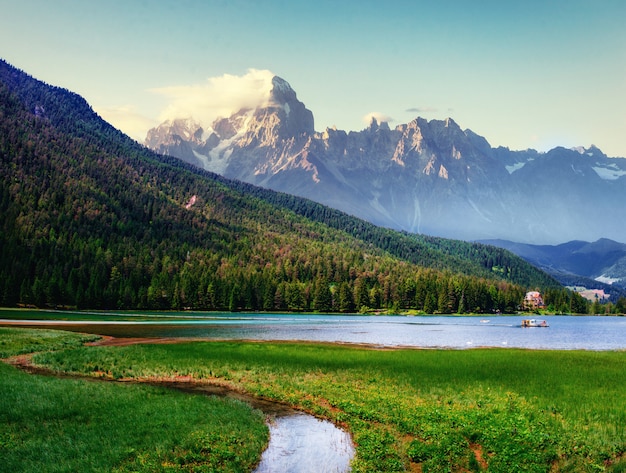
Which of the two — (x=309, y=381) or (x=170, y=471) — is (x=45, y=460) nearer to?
(x=170, y=471)

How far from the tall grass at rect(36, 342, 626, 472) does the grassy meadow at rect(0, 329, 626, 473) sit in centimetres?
9

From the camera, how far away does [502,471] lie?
24.2 meters

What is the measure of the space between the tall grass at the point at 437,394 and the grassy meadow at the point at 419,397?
0.31 feet

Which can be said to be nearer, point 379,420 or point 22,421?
point 22,421

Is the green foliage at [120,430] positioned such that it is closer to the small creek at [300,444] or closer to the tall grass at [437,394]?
the small creek at [300,444]

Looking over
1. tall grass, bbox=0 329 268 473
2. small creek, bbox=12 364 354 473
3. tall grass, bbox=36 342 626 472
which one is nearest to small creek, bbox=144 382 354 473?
small creek, bbox=12 364 354 473

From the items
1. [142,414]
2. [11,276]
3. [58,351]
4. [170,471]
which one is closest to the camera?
[170,471]

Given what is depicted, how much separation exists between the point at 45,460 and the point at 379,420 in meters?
18.0

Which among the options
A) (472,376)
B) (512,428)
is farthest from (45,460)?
(472,376)

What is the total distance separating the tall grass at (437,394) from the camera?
85.7 feet

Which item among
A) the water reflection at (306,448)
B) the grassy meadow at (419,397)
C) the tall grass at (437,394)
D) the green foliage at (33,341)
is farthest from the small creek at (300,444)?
the green foliage at (33,341)

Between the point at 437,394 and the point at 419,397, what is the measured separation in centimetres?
170

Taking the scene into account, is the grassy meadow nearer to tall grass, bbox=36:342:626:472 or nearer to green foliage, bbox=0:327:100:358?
tall grass, bbox=36:342:626:472

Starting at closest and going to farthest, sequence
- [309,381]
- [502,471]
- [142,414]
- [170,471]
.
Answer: [170,471] < [502,471] < [142,414] < [309,381]
